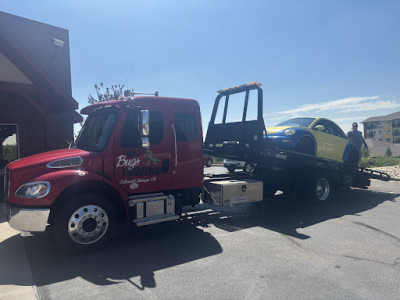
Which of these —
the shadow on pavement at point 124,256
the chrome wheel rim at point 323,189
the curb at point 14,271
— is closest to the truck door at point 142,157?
the shadow on pavement at point 124,256

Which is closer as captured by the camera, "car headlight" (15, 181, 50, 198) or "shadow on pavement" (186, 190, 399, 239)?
"car headlight" (15, 181, 50, 198)

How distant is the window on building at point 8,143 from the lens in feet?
33.2

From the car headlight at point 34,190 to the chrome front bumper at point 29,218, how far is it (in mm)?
195

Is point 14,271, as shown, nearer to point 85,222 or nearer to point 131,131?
point 85,222

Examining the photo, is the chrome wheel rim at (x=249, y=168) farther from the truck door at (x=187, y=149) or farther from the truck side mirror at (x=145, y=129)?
the truck side mirror at (x=145, y=129)

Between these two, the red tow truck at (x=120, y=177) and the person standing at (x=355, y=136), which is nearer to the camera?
the red tow truck at (x=120, y=177)

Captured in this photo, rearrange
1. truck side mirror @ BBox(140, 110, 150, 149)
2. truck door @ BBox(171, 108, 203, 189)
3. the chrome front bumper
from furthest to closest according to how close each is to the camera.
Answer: truck door @ BBox(171, 108, 203, 189) → truck side mirror @ BBox(140, 110, 150, 149) → the chrome front bumper

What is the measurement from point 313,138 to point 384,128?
9688 centimetres

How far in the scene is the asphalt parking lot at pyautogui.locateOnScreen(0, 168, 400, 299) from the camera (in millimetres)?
3307

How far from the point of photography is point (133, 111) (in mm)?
4836

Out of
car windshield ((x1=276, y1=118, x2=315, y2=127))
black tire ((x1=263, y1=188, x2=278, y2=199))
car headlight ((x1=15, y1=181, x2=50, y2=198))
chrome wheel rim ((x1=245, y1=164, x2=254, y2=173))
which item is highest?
car windshield ((x1=276, y1=118, x2=315, y2=127))

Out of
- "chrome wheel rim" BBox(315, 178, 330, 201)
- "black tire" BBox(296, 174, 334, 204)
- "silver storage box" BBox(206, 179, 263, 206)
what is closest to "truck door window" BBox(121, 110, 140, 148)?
"silver storage box" BBox(206, 179, 263, 206)

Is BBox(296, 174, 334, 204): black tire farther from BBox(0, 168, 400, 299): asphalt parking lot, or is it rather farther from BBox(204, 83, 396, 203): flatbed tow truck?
BBox(0, 168, 400, 299): asphalt parking lot

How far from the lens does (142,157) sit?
4926mm
